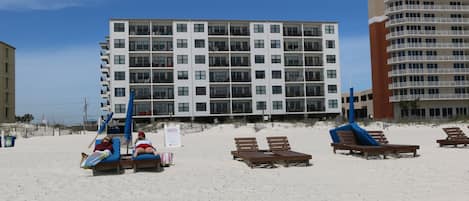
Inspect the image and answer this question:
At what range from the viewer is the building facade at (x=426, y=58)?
7212 cm

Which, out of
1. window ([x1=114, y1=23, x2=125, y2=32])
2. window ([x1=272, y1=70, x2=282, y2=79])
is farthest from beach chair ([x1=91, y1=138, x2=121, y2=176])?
window ([x1=272, y1=70, x2=282, y2=79])

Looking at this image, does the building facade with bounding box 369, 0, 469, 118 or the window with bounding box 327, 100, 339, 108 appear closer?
the window with bounding box 327, 100, 339, 108

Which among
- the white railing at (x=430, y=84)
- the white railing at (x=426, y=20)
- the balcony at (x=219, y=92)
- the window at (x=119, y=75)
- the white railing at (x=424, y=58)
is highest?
the white railing at (x=426, y=20)

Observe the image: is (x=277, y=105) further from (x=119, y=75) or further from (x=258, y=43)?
(x=119, y=75)

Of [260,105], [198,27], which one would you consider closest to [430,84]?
[260,105]

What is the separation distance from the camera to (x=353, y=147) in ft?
51.4

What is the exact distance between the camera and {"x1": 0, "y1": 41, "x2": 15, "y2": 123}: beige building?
72375mm

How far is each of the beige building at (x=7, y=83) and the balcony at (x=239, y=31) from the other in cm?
3883

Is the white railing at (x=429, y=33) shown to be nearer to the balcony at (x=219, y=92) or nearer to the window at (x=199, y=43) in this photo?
the balcony at (x=219, y=92)

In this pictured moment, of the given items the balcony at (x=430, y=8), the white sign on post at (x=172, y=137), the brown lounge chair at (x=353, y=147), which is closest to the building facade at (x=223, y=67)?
the balcony at (x=430, y=8)

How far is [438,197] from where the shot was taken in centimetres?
795

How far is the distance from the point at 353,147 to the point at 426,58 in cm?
6370

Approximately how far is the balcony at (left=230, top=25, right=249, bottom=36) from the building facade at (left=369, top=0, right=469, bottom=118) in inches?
989

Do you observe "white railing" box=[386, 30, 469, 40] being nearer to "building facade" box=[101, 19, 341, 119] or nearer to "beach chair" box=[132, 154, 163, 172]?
"building facade" box=[101, 19, 341, 119]
